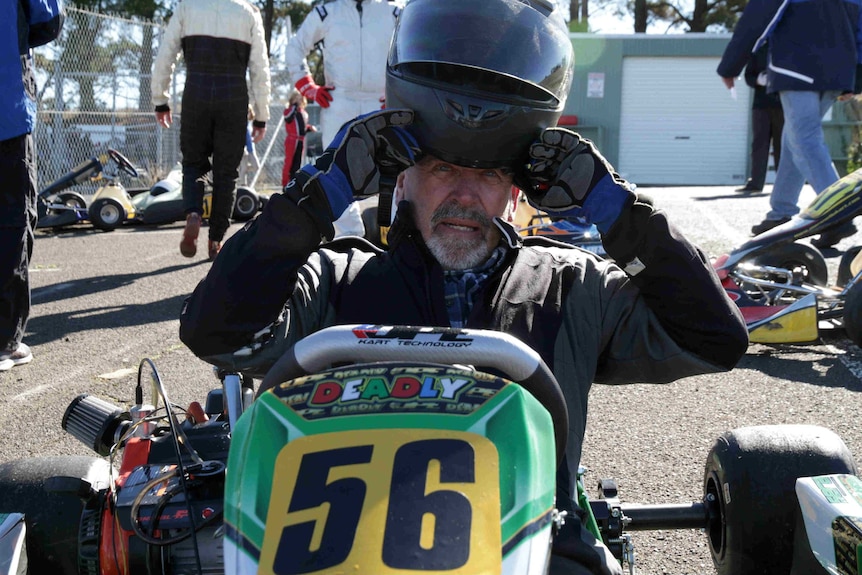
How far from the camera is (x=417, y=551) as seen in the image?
1.21 m

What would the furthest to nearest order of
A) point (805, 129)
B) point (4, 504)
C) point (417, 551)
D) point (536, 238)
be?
point (805, 129) < point (536, 238) < point (4, 504) < point (417, 551)

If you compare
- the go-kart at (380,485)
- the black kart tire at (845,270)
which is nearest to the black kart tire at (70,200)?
the black kart tire at (845,270)

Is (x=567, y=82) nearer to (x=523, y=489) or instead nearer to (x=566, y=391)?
(x=566, y=391)

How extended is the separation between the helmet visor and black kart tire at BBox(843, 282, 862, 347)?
227 centimetres

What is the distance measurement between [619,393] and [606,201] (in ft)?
6.06

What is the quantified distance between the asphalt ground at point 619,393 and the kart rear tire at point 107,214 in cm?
302

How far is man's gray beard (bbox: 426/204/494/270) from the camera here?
85.2 inches

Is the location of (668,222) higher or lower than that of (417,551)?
higher

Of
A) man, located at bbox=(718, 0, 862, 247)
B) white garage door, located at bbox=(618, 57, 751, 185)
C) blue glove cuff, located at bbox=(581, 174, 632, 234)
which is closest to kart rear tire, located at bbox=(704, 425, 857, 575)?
blue glove cuff, located at bbox=(581, 174, 632, 234)

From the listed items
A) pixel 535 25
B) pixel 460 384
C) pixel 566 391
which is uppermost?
pixel 535 25

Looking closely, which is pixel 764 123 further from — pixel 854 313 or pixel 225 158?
pixel 854 313

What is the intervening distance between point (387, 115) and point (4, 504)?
1.15 m

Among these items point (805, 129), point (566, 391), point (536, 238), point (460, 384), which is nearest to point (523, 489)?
point (460, 384)

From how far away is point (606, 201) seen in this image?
80.5 inches
